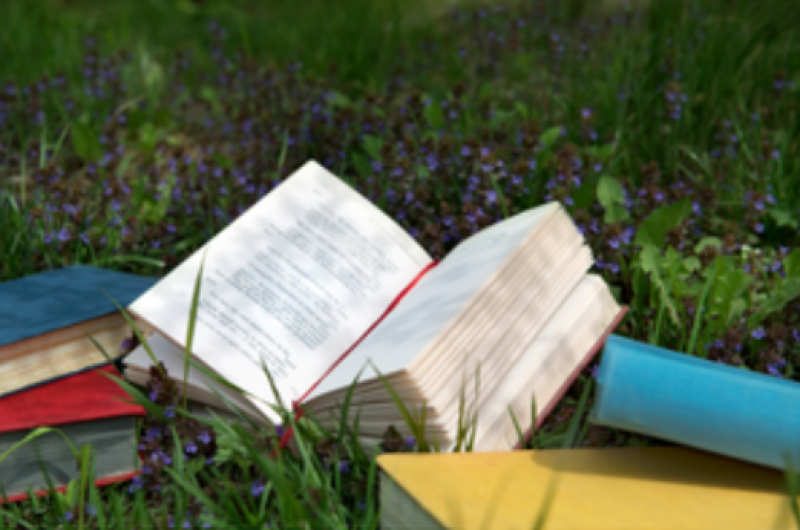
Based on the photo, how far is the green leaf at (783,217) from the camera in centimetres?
241

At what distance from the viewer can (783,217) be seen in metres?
2.43

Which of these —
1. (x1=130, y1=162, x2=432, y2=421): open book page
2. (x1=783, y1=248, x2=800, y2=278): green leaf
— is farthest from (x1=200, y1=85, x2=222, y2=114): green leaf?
(x1=783, y1=248, x2=800, y2=278): green leaf

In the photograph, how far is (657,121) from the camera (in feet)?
9.42

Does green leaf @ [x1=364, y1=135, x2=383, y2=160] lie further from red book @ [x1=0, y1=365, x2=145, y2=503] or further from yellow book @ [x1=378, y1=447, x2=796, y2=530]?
yellow book @ [x1=378, y1=447, x2=796, y2=530]

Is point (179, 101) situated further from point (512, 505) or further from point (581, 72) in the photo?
point (512, 505)

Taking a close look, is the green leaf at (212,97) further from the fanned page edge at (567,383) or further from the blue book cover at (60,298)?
the fanned page edge at (567,383)

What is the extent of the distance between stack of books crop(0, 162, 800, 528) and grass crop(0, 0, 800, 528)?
10 centimetres

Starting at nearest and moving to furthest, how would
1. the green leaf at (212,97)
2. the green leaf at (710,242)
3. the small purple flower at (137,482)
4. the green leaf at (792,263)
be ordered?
the small purple flower at (137,482), the green leaf at (792,263), the green leaf at (710,242), the green leaf at (212,97)

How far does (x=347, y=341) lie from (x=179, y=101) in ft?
7.32

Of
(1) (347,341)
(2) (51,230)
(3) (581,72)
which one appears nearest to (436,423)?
(1) (347,341)

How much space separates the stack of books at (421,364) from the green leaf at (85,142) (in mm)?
987

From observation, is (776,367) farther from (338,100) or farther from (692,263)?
(338,100)

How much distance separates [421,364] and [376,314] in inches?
17.7

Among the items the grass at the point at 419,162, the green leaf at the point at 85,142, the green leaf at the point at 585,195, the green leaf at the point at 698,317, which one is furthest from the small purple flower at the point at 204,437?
the green leaf at the point at 85,142
